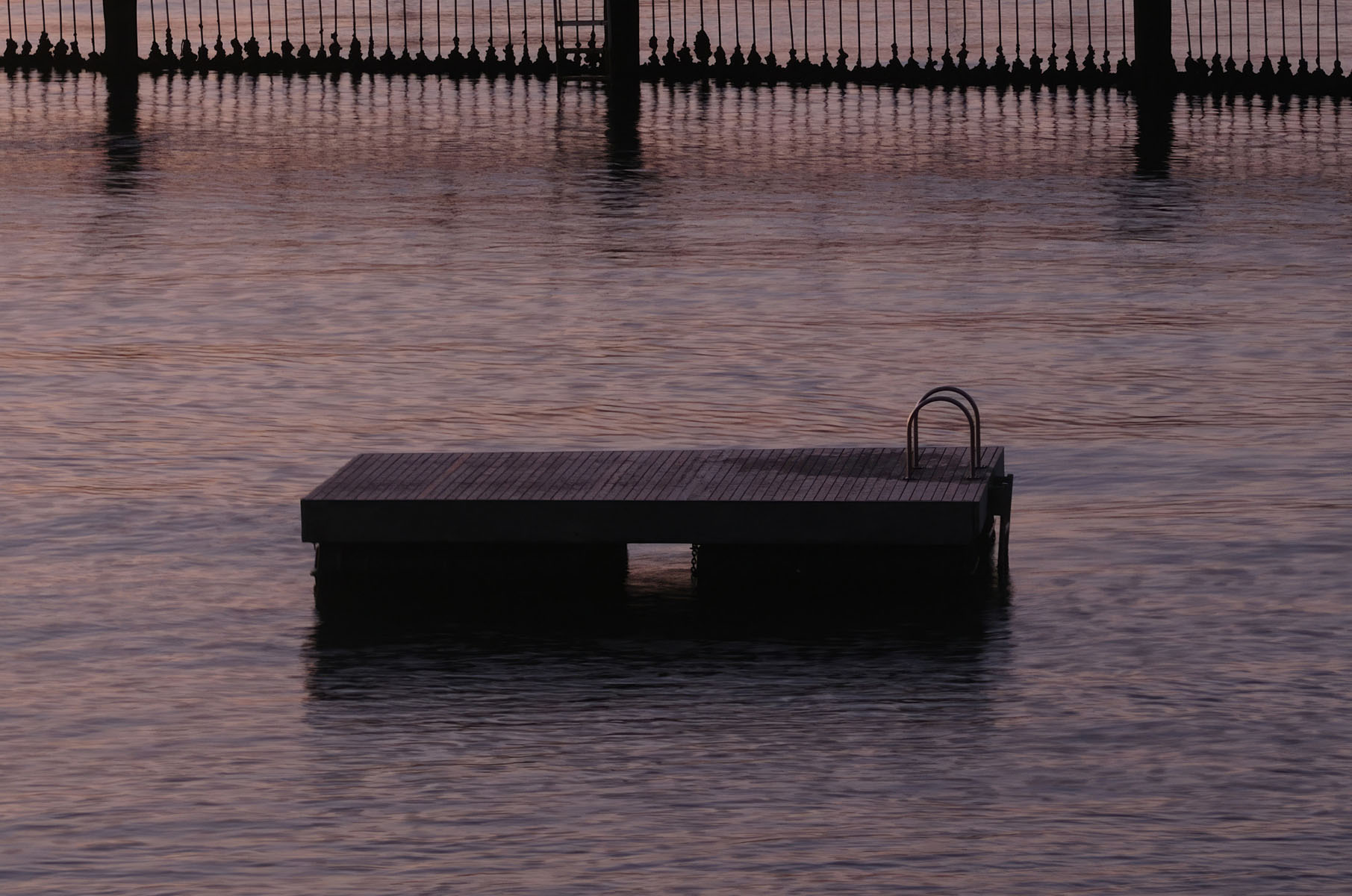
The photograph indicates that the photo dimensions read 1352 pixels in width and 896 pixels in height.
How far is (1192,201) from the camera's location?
27250mm

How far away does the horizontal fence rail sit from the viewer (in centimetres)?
4481

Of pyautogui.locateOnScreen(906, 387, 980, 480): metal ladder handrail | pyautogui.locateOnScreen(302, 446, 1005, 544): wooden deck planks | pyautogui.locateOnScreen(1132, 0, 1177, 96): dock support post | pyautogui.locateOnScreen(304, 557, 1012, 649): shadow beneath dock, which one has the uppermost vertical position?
pyautogui.locateOnScreen(1132, 0, 1177, 96): dock support post

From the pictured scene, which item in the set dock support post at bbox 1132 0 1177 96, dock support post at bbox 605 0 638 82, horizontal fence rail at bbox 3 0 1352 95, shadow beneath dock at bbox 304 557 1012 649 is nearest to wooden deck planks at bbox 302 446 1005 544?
shadow beneath dock at bbox 304 557 1012 649

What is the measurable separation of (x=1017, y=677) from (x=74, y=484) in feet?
17.7

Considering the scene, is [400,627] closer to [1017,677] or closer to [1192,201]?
[1017,677]

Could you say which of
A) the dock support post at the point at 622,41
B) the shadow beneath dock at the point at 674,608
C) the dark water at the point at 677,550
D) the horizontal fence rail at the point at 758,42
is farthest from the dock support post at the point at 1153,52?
the shadow beneath dock at the point at 674,608

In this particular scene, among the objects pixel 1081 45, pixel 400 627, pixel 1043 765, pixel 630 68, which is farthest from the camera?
pixel 1081 45

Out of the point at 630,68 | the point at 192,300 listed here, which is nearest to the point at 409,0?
the point at 630,68

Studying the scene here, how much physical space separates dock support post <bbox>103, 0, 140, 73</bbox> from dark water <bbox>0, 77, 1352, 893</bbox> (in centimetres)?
1893

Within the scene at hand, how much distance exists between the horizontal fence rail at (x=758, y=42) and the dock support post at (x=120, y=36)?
1.22 feet

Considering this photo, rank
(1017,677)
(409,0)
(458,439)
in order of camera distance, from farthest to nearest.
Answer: (409,0) < (458,439) < (1017,677)

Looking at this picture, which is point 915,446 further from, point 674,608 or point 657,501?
point 674,608

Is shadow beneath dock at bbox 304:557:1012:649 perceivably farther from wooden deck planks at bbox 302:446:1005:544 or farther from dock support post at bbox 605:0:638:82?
dock support post at bbox 605:0:638:82

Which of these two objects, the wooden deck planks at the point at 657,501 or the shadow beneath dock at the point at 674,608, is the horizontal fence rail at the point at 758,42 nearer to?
the wooden deck planks at the point at 657,501
